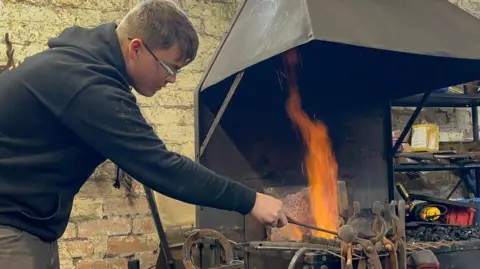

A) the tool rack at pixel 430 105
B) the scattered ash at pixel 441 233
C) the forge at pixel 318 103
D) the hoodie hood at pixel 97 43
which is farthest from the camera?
the tool rack at pixel 430 105

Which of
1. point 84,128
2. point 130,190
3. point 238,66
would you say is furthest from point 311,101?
point 84,128

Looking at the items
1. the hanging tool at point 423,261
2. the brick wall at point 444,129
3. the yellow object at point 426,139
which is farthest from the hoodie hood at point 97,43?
the brick wall at point 444,129

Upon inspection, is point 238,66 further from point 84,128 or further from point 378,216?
point 84,128

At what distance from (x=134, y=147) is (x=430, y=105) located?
84.6 inches

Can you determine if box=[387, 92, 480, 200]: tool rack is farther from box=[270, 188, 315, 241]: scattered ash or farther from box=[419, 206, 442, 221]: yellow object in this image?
box=[270, 188, 315, 241]: scattered ash

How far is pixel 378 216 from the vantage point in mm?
1485

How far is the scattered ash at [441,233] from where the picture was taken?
71.6 inches

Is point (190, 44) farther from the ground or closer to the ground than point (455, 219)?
farther from the ground

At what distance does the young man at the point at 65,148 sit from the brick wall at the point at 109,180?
129 centimetres

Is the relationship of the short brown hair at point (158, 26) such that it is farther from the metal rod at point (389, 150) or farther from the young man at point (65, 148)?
the metal rod at point (389, 150)

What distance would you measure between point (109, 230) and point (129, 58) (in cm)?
144

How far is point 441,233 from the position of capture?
1.92 meters

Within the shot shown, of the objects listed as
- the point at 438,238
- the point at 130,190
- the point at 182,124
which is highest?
the point at 182,124

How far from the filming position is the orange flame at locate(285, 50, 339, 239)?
2.13 meters
